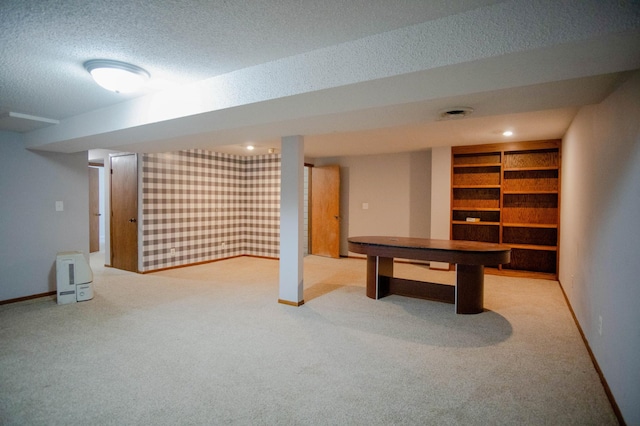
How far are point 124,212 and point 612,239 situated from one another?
6359mm

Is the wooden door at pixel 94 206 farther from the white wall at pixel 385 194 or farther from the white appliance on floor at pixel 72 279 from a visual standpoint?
the white wall at pixel 385 194

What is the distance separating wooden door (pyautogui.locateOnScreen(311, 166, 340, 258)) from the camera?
7.19 metres

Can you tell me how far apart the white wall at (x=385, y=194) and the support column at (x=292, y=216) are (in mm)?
3268

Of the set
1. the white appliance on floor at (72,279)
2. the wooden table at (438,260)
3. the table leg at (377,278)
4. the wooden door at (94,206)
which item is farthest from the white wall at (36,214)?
the table leg at (377,278)

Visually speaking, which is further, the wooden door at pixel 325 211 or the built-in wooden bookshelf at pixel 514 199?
the wooden door at pixel 325 211

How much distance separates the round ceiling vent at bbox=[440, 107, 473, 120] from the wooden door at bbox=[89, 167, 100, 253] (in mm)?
8207

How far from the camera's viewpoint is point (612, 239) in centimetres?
227

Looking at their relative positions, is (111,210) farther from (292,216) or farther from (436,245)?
(436,245)

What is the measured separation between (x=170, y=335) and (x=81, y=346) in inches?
27.3

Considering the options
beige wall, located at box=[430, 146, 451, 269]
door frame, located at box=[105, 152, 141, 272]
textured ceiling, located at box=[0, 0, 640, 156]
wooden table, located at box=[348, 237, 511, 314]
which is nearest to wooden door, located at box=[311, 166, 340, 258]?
beige wall, located at box=[430, 146, 451, 269]

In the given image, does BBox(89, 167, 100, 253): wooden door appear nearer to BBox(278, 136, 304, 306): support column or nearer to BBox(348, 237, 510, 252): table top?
BBox(278, 136, 304, 306): support column

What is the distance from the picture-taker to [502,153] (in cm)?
549

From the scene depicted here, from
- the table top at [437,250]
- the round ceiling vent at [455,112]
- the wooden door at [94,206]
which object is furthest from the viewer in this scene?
the wooden door at [94,206]

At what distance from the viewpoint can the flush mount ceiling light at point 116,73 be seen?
213 cm
